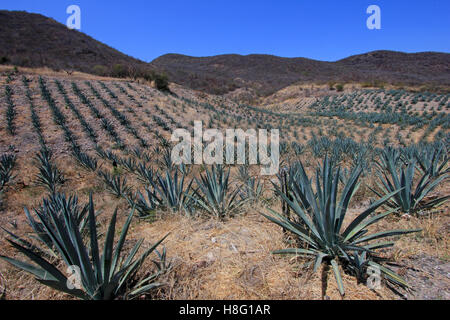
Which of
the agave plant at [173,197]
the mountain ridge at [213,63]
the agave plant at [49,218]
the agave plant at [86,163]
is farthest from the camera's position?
the mountain ridge at [213,63]

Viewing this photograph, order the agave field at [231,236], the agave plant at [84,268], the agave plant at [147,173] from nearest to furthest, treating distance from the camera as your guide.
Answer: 1. the agave plant at [84,268]
2. the agave field at [231,236]
3. the agave plant at [147,173]

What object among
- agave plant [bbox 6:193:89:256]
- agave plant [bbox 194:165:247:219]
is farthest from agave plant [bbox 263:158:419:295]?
agave plant [bbox 6:193:89:256]

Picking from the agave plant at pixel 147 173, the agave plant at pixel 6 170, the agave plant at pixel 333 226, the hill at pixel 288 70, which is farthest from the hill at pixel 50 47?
the agave plant at pixel 333 226

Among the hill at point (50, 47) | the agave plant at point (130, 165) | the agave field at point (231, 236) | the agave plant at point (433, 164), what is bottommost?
the agave field at point (231, 236)

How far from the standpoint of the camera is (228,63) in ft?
189

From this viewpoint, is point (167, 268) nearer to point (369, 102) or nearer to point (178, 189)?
point (178, 189)

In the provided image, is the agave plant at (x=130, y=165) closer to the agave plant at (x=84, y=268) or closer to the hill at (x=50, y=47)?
the agave plant at (x=84, y=268)

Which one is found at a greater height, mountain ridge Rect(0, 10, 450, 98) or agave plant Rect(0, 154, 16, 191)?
mountain ridge Rect(0, 10, 450, 98)

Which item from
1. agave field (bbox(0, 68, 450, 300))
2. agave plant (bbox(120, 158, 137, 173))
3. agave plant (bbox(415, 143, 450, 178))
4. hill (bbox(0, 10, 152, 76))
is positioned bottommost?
agave field (bbox(0, 68, 450, 300))

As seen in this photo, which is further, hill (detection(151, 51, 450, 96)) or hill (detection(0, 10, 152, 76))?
Result: hill (detection(151, 51, 450, 96))

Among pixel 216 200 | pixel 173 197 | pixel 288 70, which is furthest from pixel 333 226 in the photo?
pixel 288 70

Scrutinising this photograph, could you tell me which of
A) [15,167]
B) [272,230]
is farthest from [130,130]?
[272,230]

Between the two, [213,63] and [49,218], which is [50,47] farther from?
[213,63]

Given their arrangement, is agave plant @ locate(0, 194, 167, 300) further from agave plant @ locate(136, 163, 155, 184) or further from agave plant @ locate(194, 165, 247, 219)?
agave plant @ locate(136, 163, 155, 184)
